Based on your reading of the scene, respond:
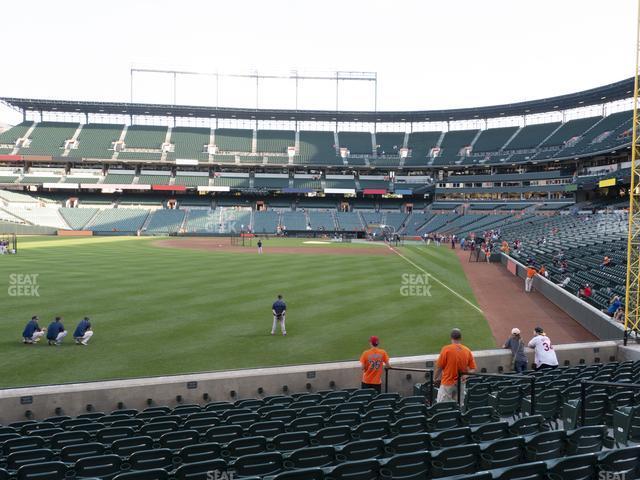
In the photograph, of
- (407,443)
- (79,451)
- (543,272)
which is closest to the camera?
(407,443)

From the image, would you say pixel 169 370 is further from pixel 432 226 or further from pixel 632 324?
pixel 432 226

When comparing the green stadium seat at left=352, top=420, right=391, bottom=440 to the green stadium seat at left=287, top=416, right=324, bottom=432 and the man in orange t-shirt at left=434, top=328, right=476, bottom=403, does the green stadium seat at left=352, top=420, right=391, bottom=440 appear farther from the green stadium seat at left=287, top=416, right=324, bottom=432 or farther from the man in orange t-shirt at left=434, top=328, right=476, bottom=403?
the man in orange t-shirt at left=434, top=328, right=476, bottom=403

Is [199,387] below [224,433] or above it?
below

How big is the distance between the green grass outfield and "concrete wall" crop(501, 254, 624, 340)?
4.41 m

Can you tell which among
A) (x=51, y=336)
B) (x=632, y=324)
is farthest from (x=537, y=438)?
(x=51, y=336)

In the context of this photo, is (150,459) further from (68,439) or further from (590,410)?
(590,410)

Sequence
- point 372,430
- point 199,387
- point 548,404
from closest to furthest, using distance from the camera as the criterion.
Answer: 1. point 372,430
2. point 548,404
3. point 199,387

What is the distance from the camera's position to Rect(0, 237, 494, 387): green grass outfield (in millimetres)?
15305

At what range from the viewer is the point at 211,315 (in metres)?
21.1

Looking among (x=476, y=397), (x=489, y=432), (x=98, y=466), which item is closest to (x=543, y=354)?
(x=476, y=397)

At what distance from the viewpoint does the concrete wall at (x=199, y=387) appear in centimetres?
1072

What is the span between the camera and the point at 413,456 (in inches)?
220

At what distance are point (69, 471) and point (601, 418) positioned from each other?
8.97 meters

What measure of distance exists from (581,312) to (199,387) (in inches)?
720
